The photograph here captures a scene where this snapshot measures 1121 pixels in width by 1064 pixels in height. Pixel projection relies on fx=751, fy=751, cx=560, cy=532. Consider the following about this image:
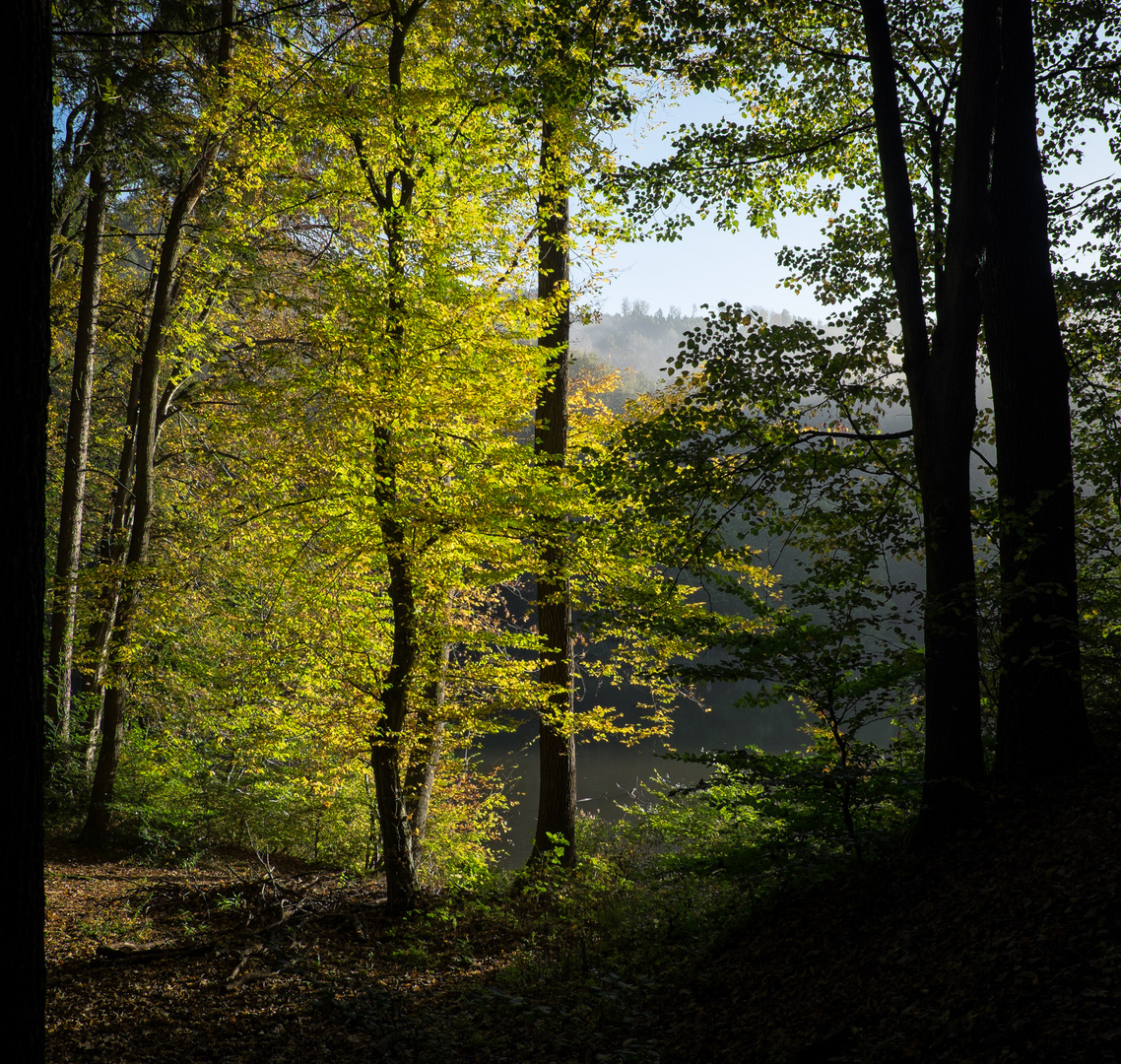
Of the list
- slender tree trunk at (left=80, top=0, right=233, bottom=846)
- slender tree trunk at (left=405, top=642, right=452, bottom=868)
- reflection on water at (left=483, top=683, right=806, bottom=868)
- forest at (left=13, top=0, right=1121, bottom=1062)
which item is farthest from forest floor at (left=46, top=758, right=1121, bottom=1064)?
reflection on water at (left=483, top=683, right=806, bottom=868)

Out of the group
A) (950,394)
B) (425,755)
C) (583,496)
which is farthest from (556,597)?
(950,394)

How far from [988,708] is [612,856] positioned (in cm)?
497

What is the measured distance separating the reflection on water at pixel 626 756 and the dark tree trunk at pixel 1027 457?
9.23m

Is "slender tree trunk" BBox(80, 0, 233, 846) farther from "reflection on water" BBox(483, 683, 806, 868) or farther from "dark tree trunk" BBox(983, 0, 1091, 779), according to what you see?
"dark tree trunk" BBox(983, 0, 1091, 779)

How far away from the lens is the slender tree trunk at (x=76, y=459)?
423 inches

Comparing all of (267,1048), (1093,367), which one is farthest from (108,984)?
(1093,367)

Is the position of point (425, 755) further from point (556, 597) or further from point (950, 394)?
point (950, 394)

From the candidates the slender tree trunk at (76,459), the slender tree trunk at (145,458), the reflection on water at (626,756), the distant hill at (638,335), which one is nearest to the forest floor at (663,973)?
the slender tree trunk at (145,458)

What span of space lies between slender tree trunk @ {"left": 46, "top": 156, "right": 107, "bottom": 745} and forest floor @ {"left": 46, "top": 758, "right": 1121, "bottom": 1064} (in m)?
5.11

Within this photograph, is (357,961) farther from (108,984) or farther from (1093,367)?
(1093,367)

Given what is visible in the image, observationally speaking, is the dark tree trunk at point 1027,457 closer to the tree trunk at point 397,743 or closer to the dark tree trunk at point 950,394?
the dark tree trunk at point 950,394

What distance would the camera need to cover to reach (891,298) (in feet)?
24.6

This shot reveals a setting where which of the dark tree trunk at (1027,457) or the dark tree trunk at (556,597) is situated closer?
the dark tree trunk at (1027,457)

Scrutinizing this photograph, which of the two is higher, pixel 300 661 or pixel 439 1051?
pixel 300 661
